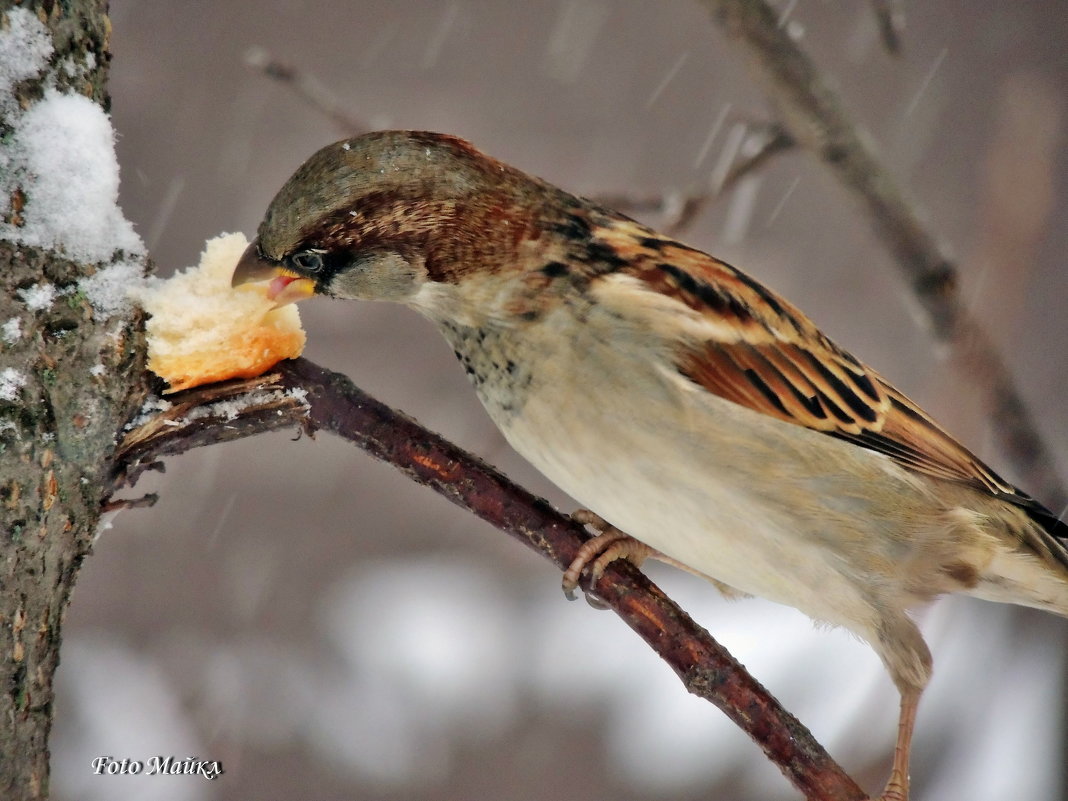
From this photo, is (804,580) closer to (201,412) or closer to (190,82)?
(201,412)

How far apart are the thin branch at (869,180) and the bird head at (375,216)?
577 mm

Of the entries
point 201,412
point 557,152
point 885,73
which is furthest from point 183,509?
point 885,73

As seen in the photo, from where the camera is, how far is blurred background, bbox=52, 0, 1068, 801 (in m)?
3.17

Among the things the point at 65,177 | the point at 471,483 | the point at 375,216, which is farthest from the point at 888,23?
the point at 65,177

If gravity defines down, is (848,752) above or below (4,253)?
below

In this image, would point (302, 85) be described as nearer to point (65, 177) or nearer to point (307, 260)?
point (307, 260)

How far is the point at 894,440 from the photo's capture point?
1693 mm

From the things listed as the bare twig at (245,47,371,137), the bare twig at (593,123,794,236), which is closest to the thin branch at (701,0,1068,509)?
the bare twig at (593,123,794,236)

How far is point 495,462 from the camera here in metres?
3.59

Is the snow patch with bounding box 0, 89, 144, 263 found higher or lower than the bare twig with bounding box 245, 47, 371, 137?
lower

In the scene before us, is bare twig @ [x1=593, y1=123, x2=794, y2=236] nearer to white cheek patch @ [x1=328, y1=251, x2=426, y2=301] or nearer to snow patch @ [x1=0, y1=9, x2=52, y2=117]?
white cheek patch @ [x1=328, y1=251, x2=426, y2=301]

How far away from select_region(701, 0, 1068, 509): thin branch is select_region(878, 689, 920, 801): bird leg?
648 millimetres

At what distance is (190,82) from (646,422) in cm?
259

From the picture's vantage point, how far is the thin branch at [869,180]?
1773 millimetres
